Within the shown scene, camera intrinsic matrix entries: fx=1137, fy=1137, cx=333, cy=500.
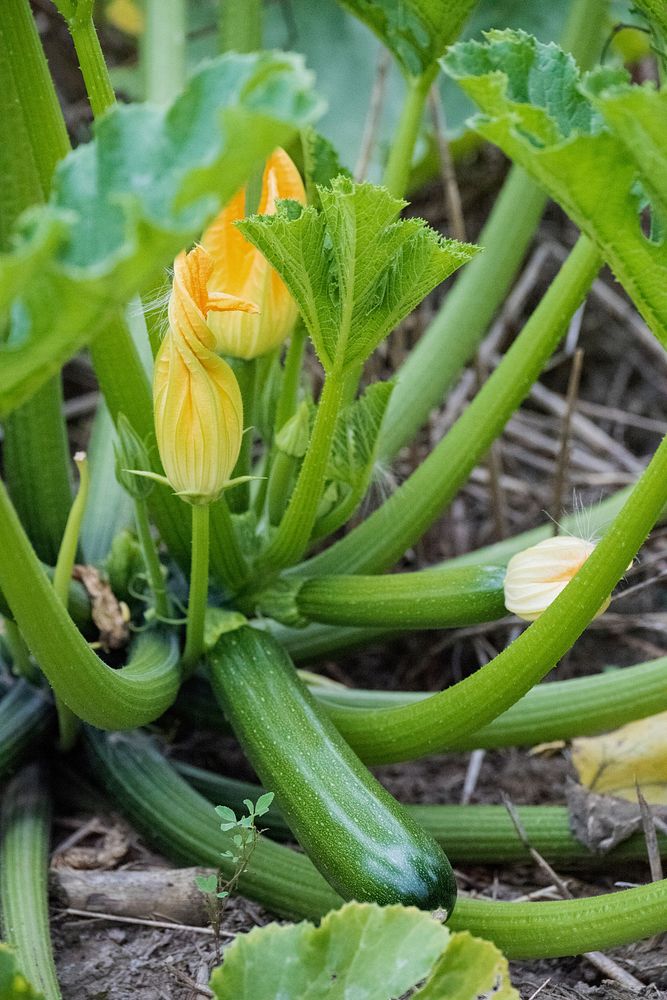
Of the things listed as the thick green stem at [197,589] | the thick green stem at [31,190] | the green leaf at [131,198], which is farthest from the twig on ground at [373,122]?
the green leaf at [131,198]

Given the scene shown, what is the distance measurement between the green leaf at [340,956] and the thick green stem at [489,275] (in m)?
1.05

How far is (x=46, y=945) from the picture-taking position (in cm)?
122

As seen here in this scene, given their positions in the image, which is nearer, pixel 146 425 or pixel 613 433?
pixel 146 425

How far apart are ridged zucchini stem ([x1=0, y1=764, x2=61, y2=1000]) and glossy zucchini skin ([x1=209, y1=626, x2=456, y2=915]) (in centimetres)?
29

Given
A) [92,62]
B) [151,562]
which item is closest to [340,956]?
[151,562]

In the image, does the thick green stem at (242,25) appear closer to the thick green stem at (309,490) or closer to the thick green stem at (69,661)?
the thick green stem at (309,490)

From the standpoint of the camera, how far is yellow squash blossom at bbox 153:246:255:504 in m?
1.06

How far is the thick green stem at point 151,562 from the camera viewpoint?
1.29m

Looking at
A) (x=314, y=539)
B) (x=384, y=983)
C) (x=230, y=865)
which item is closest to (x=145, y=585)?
(x=314, y=539)

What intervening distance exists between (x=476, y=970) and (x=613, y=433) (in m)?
1.74

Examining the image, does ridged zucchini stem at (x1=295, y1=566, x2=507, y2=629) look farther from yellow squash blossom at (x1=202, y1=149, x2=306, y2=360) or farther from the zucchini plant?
yellow squash blossom at (x1=202, y1=149, x2=306, y2=360)

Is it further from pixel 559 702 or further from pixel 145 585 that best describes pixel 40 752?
pixel 559 702

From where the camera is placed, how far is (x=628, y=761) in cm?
159

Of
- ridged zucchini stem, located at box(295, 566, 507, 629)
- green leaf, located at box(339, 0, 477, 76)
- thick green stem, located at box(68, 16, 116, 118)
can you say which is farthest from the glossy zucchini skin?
green leaf, located at box(339, 0, 477, 76)
